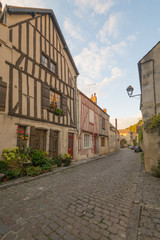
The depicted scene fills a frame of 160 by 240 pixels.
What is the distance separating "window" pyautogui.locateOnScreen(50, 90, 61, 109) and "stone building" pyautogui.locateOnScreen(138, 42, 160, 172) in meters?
5.14

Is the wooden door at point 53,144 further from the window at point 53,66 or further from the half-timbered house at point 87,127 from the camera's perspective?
the window at point 53,66

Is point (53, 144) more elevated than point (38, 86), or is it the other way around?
point (38, 86)

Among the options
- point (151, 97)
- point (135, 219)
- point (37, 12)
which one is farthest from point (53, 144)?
point (37, 12)

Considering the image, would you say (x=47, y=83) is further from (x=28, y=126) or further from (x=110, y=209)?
(x=110, y=209)

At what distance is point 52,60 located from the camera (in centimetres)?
778

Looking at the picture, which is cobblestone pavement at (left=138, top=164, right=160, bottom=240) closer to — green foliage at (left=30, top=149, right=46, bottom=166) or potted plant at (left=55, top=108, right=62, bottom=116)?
green foliage at (left=30, top=149, right=46, bottom=166)

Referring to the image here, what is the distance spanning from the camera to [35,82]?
6.24 meters

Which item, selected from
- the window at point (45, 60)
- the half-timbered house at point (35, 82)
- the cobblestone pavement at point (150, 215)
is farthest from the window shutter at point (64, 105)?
the cobblestone pavement at point (150, 215)

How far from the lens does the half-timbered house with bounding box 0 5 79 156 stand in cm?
491

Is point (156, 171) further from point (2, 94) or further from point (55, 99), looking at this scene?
point (2, 94)

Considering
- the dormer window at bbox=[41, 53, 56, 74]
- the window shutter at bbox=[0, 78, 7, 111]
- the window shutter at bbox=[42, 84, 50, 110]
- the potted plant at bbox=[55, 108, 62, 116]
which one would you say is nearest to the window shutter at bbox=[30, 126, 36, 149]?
the window shutter at bbox=[42, 84, 50, 110]

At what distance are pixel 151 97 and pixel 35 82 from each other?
613 cm

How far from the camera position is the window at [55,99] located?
739 centimetres

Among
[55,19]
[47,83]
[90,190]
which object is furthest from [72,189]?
[55,19]
